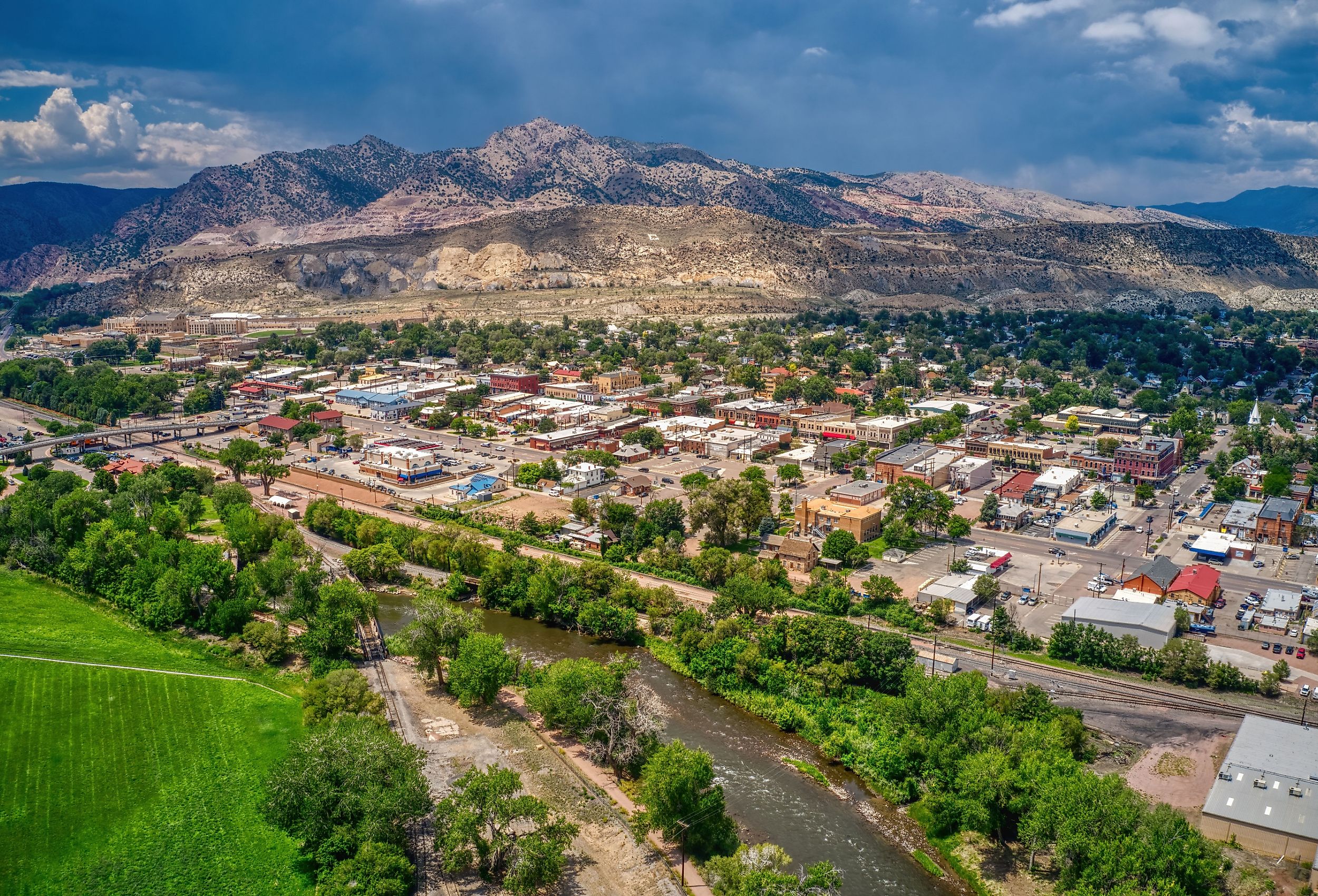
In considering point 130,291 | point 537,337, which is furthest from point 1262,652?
point 130,291

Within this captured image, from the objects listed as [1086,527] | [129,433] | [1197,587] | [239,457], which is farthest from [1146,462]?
[129,433]

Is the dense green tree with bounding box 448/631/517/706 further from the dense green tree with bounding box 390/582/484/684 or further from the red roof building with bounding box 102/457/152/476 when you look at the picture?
the red roof building with bounding box 102/457/152/476

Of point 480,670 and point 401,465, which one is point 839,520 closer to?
point 480,670

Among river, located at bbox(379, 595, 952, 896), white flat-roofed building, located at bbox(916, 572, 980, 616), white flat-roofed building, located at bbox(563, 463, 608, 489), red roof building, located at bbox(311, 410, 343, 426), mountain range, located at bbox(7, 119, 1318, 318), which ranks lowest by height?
river, located at bbox(379, 595, 952, 896)

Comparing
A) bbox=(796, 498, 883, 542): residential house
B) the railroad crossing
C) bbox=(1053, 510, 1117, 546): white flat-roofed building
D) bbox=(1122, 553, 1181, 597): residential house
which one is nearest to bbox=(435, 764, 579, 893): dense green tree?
bbox=(796, 498, 883, 542): residential house

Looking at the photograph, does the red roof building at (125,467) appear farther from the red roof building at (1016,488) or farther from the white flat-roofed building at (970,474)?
the red roof building at (1016,488)
